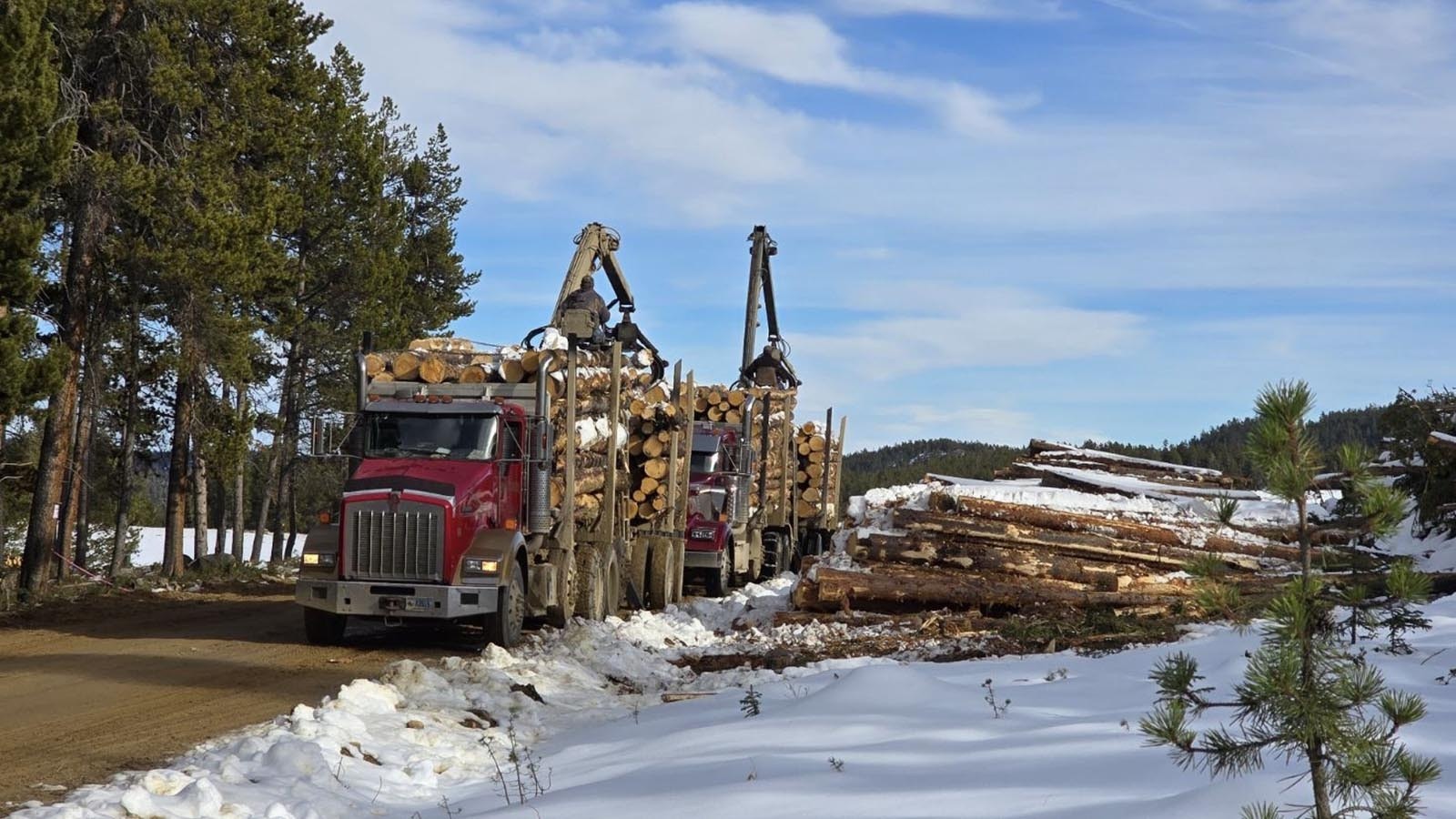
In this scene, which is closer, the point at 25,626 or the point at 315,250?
the point at 25,626

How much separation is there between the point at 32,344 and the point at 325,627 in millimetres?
8918

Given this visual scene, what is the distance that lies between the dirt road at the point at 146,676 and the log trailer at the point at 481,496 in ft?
2.58

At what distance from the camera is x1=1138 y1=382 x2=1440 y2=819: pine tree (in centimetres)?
425

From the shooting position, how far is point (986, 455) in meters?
59.2

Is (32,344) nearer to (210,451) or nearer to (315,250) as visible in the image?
(210,451)

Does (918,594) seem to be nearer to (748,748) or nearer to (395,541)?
(395,541)

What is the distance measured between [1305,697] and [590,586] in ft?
42.1

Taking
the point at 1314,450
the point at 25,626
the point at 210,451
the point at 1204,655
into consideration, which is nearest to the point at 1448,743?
the point at 1314,450

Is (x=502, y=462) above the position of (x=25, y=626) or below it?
above

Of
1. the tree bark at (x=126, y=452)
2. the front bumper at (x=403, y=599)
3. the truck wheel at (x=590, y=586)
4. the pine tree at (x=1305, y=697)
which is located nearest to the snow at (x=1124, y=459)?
the truck wheel at (x=590, y=586)

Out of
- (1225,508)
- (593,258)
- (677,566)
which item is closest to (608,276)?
(593,258)

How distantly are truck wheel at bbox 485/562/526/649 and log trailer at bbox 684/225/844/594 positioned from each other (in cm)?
703

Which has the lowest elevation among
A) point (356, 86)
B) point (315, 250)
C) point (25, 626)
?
point (25, 626)

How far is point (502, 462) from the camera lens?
48.9ft
